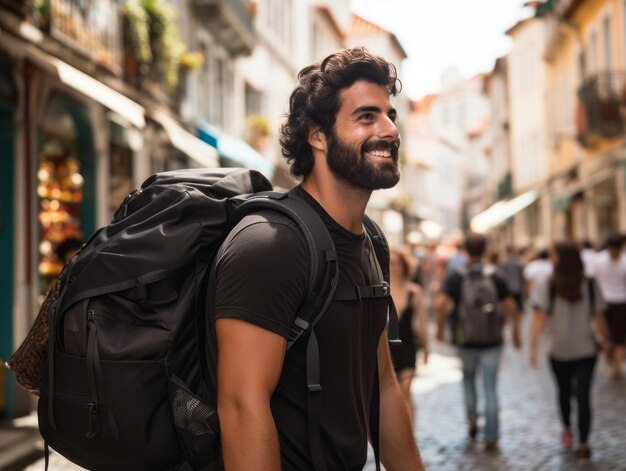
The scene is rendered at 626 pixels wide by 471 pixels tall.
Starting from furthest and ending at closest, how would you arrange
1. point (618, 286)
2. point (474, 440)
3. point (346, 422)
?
point (618, 286) → point (474, 440) → point (346, 422)

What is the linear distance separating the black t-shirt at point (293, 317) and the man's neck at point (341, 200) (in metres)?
0.03

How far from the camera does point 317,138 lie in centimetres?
284

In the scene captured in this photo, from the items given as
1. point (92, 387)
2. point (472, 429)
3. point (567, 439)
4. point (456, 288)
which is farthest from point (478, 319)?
point (92, 387)

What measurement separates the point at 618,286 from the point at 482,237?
5.68m

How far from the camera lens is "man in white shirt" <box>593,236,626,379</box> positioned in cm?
1441

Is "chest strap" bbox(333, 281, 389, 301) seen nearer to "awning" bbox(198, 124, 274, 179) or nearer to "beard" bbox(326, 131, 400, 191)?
"beard" bbox(326, 131, 400, 191)

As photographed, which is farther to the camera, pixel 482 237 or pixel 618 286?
pixel 618 286

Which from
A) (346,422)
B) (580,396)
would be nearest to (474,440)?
(580,396)

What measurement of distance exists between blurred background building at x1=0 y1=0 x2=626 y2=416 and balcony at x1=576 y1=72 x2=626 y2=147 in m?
0.05

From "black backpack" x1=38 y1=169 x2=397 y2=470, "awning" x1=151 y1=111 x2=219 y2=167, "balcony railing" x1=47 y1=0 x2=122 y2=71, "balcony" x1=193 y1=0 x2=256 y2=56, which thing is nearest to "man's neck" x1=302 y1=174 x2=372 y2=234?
"black backpack" x1=38 y1=169 x2=397 y2=470

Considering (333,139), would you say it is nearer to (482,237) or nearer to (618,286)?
(482,237)

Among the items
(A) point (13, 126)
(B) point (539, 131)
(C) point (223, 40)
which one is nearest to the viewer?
(A) point (13, 126)

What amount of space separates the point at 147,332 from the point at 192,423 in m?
0.23

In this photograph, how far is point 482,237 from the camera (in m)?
9.57
